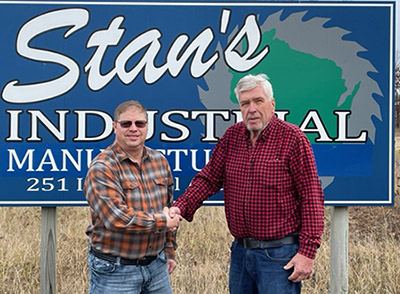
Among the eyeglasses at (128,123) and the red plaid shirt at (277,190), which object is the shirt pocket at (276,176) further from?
the eyeglasses at (128,123)

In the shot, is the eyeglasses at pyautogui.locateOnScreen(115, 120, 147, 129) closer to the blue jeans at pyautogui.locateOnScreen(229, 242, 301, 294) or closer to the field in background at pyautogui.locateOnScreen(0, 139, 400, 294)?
the blue jeans at pyautogui.locateOnScreen(229, 242, 301, 294)

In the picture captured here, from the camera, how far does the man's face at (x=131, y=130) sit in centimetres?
275

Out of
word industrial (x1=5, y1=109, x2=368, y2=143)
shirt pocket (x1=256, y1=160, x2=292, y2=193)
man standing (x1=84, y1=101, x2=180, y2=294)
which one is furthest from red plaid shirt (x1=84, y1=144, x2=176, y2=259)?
word industrial (x1=5, y1=109, x2=368, y2=143)

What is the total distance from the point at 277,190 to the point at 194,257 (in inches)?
119

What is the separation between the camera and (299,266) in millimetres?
2777

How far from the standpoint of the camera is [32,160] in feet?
12.9

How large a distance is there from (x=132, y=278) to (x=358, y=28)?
8.89 feet

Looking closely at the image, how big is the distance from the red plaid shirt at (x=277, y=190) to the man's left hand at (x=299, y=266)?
0.03 metres

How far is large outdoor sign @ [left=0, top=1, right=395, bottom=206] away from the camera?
394 centimetres

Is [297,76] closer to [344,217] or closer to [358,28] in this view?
[358,28]

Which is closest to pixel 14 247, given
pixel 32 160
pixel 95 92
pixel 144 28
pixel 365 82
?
pixel 32 160

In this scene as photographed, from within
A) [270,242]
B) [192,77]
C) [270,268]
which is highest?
[192,77]

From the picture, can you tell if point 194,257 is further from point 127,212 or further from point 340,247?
point 127,212

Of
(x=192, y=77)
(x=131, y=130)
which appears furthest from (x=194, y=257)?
(x=131, y=130)
